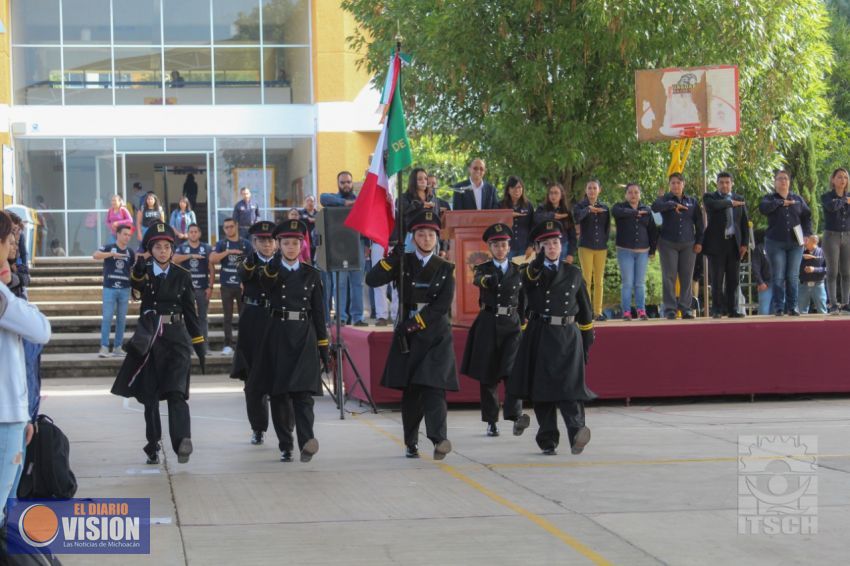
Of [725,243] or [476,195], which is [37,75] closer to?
[476,195]

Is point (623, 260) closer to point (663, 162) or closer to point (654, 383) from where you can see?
point (654, 383)

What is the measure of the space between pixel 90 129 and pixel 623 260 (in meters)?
17.3

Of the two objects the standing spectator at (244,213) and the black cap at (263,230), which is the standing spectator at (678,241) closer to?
the black cap at (263,230)

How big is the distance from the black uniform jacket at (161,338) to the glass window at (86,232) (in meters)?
20.1

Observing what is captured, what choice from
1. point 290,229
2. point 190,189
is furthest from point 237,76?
point 290,229

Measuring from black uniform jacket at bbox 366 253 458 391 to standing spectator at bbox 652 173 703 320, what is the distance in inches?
255

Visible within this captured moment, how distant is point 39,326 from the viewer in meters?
5.45

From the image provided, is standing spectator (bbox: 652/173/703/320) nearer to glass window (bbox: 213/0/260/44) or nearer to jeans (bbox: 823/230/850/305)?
jeans (bbox: 823/230/850/305)

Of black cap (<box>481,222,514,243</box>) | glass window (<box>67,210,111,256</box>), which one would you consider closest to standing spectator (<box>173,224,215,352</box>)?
black cap (<box>481,222,514,243</box>)

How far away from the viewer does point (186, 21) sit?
101 feet

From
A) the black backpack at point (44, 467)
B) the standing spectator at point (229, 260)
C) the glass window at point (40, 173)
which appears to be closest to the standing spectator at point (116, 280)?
the standing spectator at point (229, 260)

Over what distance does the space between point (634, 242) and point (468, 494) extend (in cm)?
844

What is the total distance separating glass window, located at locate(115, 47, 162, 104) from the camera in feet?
99.2

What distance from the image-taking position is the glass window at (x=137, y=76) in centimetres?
3025
